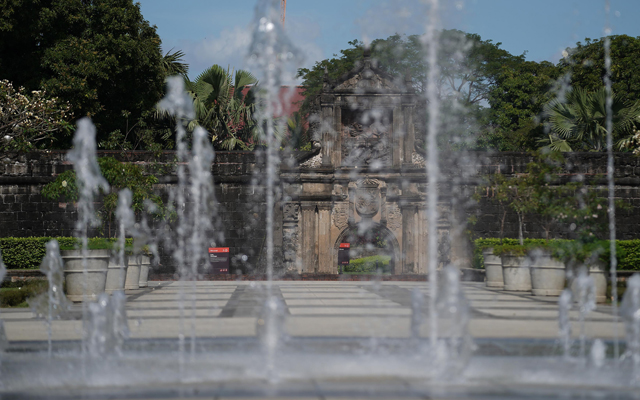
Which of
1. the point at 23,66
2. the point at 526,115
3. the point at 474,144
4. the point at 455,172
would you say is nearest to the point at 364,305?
the point at 455,172

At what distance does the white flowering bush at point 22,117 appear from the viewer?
18.2 m

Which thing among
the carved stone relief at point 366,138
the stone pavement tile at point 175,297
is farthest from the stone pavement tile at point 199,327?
the carved stone relief at point 366,138

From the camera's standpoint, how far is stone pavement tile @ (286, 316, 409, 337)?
6.65 metres

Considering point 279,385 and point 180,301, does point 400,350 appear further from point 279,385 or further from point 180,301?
point 180,301

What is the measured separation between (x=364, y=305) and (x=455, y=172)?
11.0 meters

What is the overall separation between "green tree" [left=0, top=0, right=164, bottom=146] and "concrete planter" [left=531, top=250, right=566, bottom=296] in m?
15.8

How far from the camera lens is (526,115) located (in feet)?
99.6

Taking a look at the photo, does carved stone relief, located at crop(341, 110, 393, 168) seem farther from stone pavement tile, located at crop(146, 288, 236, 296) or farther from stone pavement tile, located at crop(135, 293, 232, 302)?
stone pavement tile, located at crop(135, 293, 232, 302)

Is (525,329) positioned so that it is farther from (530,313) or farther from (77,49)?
(77,49)

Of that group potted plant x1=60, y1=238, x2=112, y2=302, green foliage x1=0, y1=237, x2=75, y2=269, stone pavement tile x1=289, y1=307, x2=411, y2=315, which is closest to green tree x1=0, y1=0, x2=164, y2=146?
green foliage x1=0, y1=237, x2=75, y2=269

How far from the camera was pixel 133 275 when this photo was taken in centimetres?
1347

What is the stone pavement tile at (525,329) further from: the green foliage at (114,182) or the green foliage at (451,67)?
the green foliage at (451,67)

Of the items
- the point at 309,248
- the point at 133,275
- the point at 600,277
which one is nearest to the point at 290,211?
the point at 309,248

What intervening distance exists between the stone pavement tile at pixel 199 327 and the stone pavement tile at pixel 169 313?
1.51 ft
